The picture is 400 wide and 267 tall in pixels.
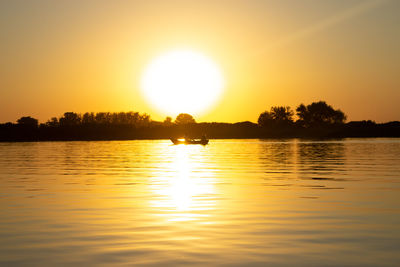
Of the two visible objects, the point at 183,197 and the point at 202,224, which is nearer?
the point at 202,224

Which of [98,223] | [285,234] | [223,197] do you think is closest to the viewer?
[285,234]

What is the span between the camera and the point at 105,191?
25.2 m

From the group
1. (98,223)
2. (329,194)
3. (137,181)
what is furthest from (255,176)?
Answer: (98,223)

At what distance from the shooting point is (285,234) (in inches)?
557

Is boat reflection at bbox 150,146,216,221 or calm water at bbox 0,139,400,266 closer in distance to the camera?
calm water at bbox 0,139,400,266

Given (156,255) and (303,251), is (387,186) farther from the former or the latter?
(156,255)

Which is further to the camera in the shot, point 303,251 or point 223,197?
point 223,197

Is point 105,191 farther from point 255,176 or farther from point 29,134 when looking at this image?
point 29,134

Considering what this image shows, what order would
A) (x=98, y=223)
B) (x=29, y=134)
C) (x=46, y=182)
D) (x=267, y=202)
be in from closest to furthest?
(x=98, y=223) < (x=267, y=202) < (x=46, y=182) < (x=29, y=134)

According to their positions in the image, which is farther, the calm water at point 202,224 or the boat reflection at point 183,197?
the boat reflection at point 183,197

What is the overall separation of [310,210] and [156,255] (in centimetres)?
868

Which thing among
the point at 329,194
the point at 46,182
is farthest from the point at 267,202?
the point at 46,182

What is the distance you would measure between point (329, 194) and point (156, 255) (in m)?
13.7

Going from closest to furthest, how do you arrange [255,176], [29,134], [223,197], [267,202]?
[267,202]
[223,197]
[255,176]
[29,134]
